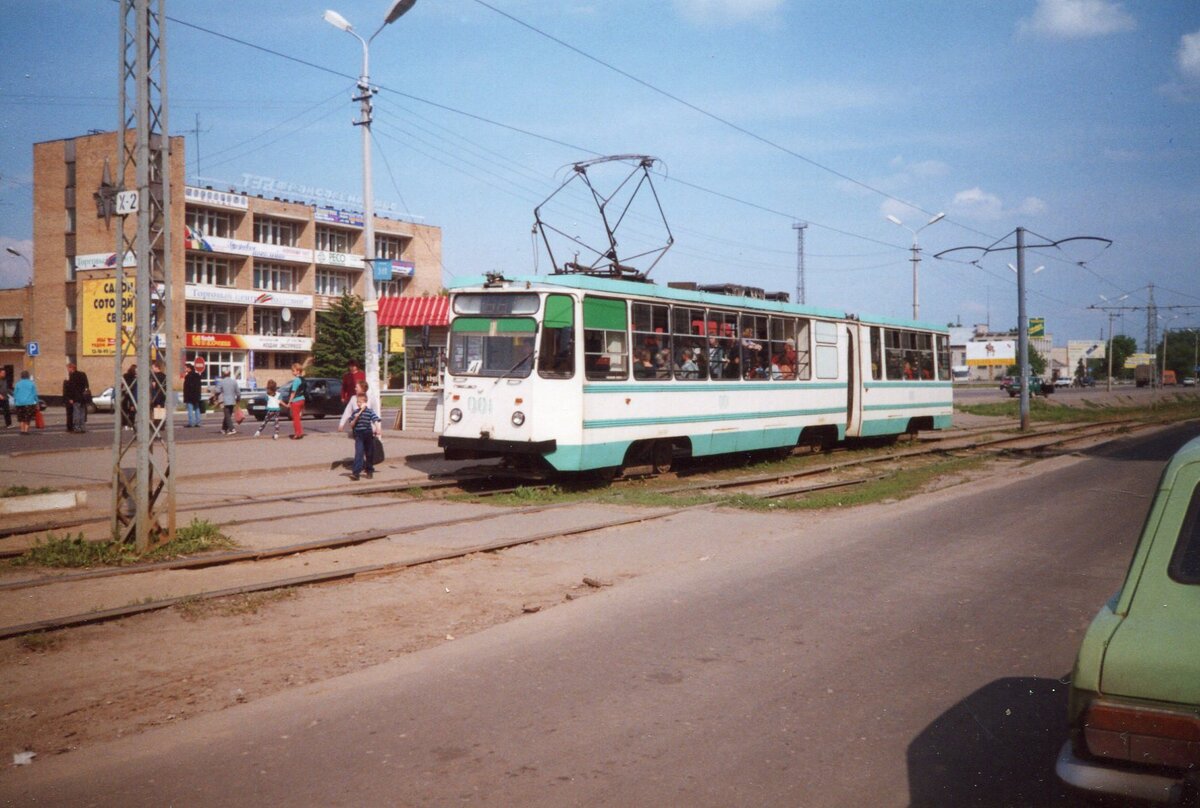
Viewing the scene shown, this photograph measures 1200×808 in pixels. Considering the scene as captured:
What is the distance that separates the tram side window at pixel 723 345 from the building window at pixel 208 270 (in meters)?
53.9

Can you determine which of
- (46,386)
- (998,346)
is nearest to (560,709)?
(46,386)

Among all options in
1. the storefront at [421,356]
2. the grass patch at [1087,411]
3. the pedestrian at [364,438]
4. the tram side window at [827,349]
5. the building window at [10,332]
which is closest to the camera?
the storefront at [421,356]

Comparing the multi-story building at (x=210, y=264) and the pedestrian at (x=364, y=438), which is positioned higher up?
the multi-story building at (x=210, y=264)

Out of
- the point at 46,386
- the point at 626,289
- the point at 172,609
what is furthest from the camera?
the point at 46,386

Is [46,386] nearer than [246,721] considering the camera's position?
No

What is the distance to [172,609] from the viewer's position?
24.8 feet

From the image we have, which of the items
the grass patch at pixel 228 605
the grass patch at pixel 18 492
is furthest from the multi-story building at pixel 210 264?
the grass patch at pixel 228 605

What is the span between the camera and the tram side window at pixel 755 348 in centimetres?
1859

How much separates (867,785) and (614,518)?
8188 mm

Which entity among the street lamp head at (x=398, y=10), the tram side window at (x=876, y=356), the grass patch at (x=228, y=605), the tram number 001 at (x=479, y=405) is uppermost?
the street lamp head at (x=398, y=10)

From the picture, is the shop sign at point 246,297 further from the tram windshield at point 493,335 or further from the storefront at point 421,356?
the tram windshield at point 493,335

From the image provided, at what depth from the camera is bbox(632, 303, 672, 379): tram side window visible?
15.7m

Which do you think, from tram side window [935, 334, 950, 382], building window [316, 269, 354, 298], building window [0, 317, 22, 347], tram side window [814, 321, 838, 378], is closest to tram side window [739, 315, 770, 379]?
tram side window [814, 321, 838, 378]

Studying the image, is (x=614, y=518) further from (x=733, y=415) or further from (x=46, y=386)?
(x=46, y=386)
